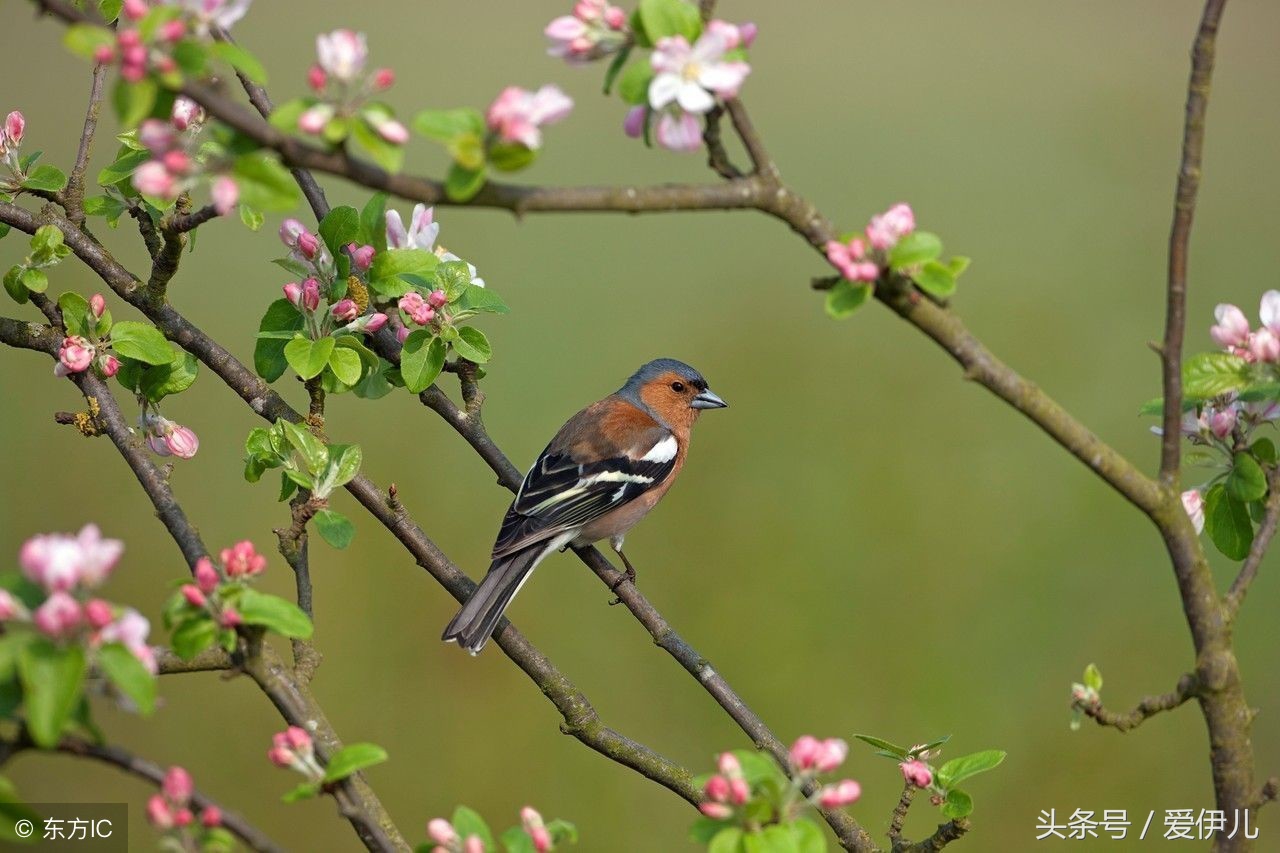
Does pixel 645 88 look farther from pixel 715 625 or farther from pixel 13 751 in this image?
pixel 715 625

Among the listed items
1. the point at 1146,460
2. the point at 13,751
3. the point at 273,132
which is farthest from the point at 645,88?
the point at 1146,460

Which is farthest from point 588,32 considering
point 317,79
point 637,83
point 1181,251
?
point 1181,251

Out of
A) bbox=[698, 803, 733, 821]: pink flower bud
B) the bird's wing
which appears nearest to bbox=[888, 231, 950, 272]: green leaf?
bbox=[698, 803, 733, 821]: pink flower bud

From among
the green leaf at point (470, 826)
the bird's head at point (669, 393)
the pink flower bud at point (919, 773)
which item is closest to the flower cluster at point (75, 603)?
the green leaf at point (470, 826)

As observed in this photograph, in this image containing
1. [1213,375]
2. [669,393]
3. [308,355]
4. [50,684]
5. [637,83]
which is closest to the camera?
[50,684]

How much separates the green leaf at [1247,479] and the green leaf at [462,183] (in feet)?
5.03

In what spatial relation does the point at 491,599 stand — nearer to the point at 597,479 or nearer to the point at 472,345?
the point at 472,345

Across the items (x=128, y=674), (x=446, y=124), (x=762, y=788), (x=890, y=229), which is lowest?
(x=128, y=674)

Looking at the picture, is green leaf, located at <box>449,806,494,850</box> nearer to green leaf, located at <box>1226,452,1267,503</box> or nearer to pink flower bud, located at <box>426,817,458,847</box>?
pink flower bud, located at <box>426,817,458,847</box>

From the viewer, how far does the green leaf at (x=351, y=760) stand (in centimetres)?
173

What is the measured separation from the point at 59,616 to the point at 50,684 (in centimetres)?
8

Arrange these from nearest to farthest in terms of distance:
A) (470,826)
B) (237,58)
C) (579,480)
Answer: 1. (237,58)
2. (470,826)
3. (579,480)

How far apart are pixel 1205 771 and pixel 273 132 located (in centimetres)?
597

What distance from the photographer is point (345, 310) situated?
2711mm
